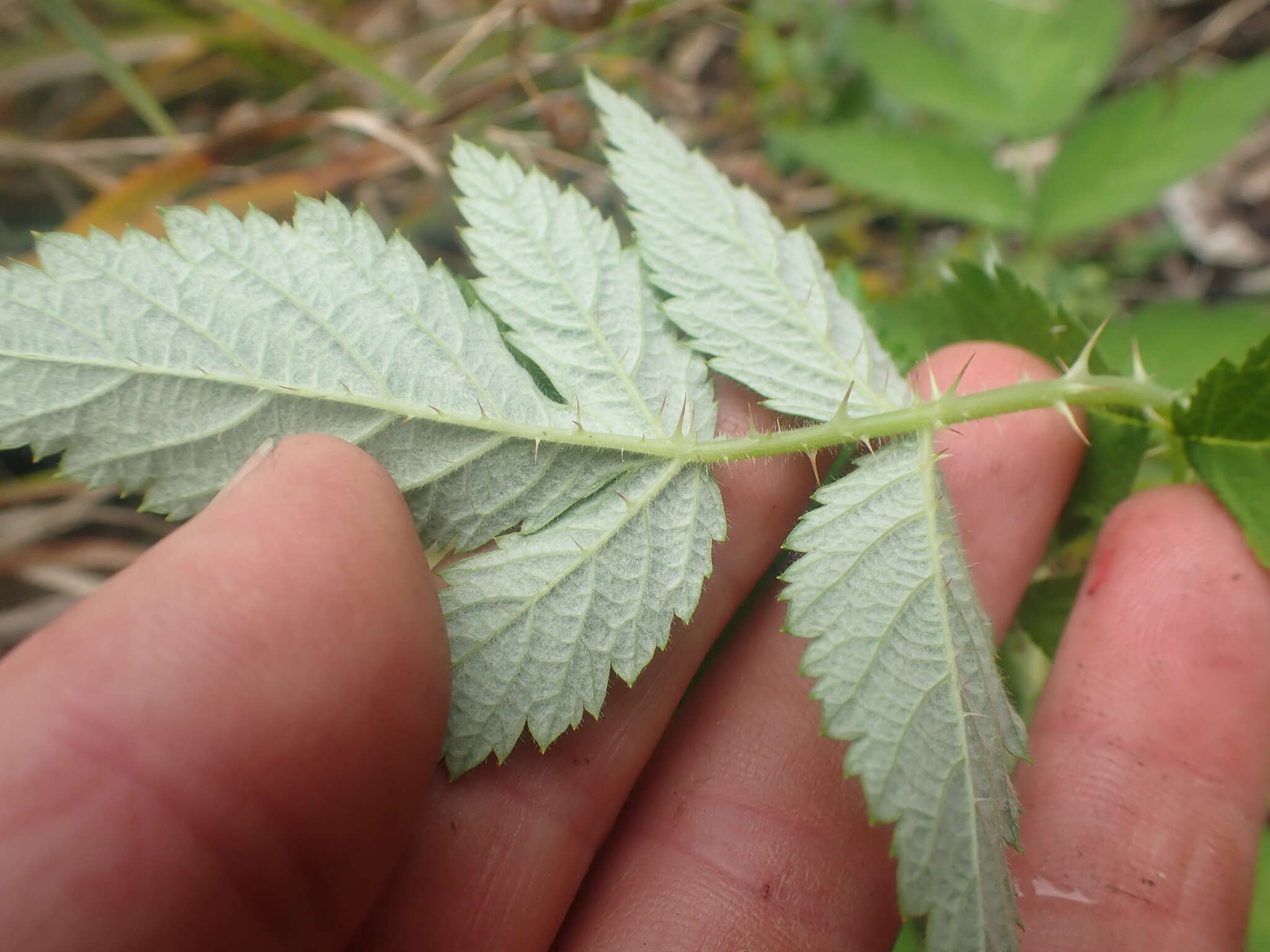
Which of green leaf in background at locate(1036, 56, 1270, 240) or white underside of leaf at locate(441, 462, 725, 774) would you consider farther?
green leaf in background at locate(1036, 56, 1270, 240)

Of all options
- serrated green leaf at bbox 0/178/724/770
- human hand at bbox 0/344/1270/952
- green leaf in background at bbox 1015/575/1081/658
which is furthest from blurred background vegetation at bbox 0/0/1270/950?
serrated green leaf at bbox 0/178/724/770

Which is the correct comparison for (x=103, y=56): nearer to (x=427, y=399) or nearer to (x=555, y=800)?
(x=427, y=399)

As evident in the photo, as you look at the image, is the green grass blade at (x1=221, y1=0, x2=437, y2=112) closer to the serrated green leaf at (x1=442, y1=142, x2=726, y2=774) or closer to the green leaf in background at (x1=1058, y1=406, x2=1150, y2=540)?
the serrated green leaf at (x1=442, y1=142, x2=726, y2=774)

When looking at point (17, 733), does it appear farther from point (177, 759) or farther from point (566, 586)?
point (566, 586)

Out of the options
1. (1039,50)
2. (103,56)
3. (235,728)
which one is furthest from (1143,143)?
(103,56)

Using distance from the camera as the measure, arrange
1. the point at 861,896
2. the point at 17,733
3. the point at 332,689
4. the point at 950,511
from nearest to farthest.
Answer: the point at 17,733 → the point at 332,689 → the point at 950,511 → the point at 861,896

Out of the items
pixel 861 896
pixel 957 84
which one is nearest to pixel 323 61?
pixel 957 84
